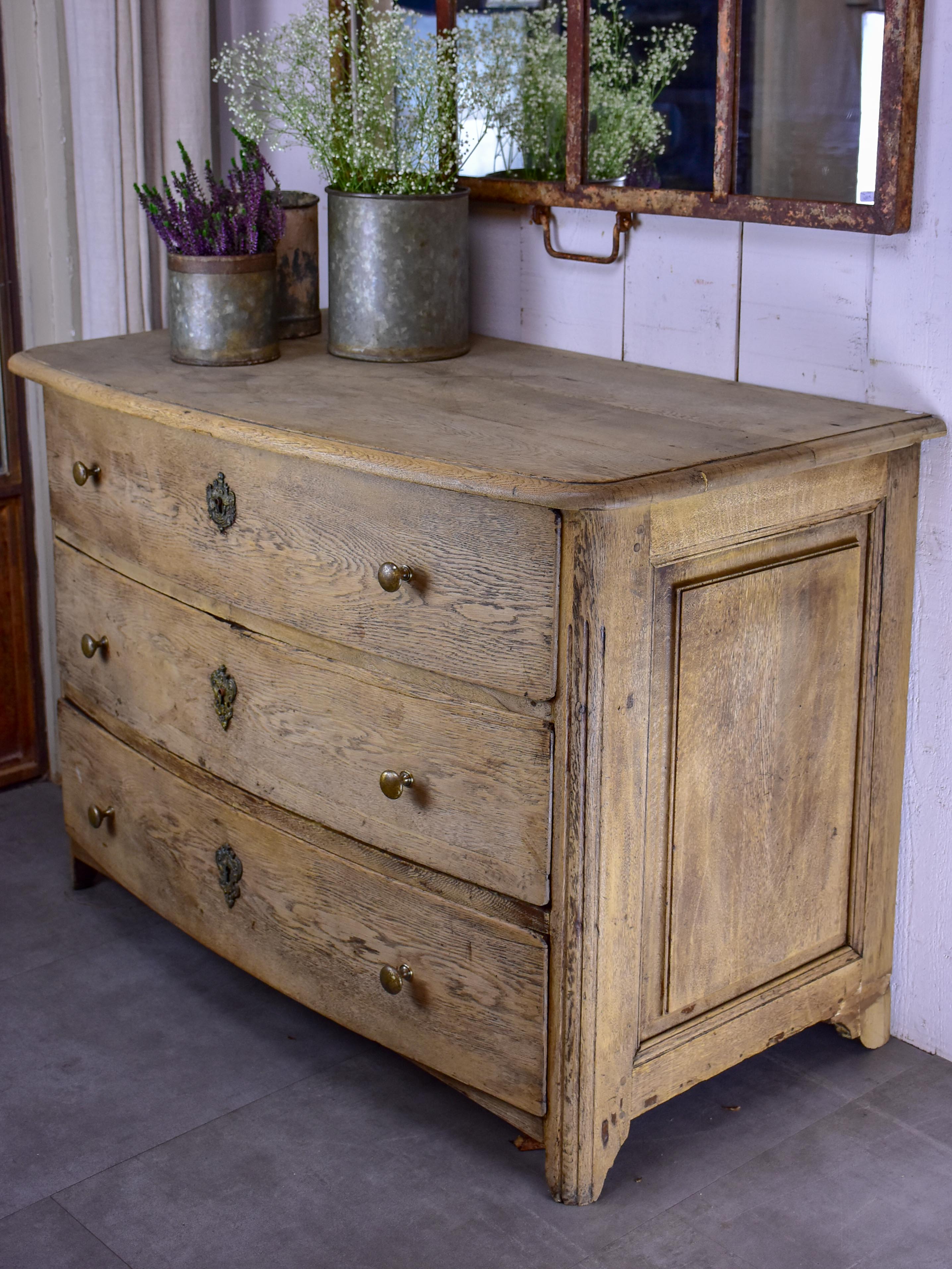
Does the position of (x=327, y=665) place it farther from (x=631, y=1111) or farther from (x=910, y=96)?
(x=910, y=96)

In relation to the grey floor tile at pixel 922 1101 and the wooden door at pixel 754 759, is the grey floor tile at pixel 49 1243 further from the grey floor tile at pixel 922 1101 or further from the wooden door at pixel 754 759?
the grey floor tile at pixel 922 1101

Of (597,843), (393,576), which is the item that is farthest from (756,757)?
(393,576)

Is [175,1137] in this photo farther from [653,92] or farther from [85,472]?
[653,92]

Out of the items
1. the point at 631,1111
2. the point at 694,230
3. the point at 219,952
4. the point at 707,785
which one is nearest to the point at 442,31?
the point at 694,230

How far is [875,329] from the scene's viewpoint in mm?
1993

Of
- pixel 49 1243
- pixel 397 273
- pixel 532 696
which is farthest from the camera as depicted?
pixel 397 273

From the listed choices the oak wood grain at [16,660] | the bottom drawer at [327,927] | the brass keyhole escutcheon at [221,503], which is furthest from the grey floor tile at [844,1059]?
the oak wood grain at [16,660]

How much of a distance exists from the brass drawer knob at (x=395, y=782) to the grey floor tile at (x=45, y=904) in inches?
36.8

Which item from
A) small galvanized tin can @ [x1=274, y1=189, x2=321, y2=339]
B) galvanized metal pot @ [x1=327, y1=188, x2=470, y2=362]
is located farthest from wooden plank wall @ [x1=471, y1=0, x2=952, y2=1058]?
small galvanized tin can @ [x1=274, y1=189, x2=321, y2=339]

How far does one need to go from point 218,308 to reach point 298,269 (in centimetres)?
30

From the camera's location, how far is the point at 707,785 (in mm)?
1816

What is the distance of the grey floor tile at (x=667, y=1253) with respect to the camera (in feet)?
5.67

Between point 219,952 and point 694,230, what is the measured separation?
53.3 inches

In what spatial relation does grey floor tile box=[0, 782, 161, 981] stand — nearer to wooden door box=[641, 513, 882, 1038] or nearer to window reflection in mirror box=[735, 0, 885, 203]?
wooden door box=[641, 513, 882, 1038]
